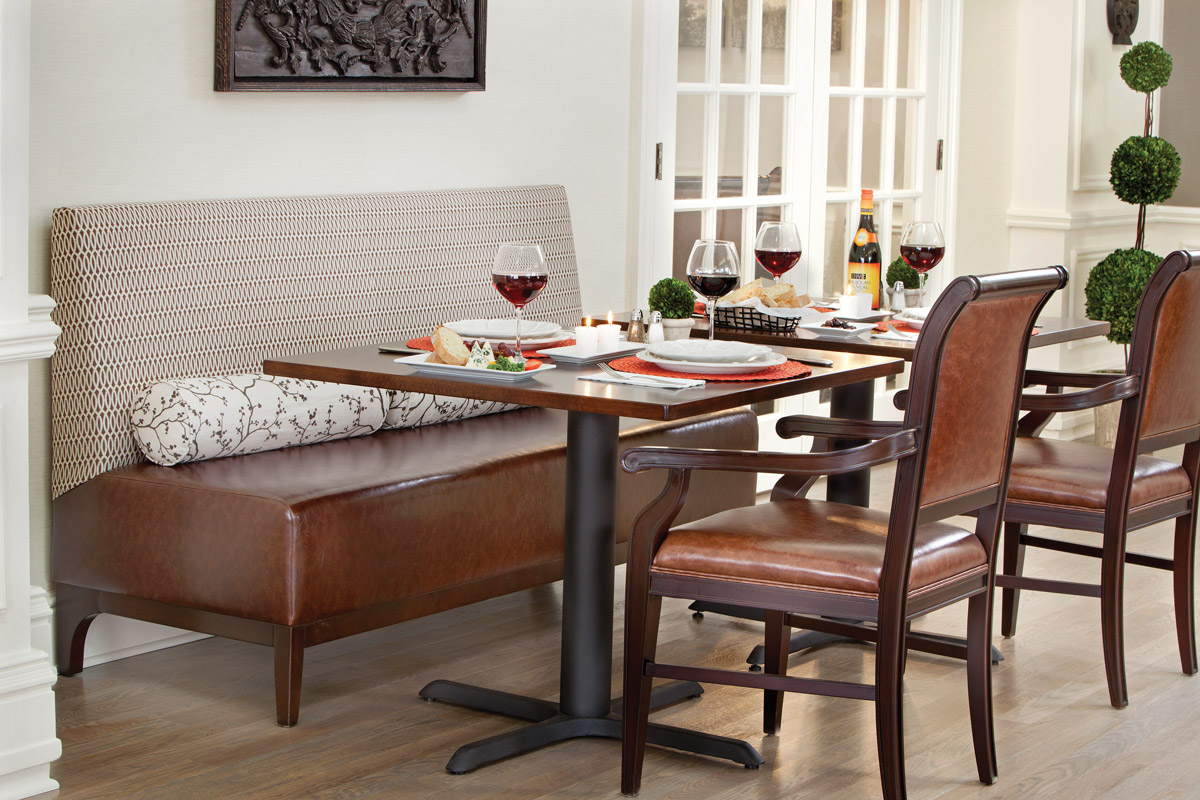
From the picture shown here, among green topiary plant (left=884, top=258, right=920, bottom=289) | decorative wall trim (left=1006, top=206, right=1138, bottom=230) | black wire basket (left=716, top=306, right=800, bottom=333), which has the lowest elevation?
black wire basket (left=716, top=306, right=800, bottom=333)

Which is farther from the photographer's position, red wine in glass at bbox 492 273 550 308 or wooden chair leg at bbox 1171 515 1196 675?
wooden chair leg at bbox 1171 515 1196 675

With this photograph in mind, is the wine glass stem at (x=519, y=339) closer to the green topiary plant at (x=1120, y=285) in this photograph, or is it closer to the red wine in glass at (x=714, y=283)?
the red wine in glass at (x=714, y=283)

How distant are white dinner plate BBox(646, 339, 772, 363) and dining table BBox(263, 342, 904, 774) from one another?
9 cm

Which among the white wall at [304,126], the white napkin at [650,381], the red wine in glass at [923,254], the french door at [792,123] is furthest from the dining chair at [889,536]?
the french door at [792,123]

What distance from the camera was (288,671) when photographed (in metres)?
2.78

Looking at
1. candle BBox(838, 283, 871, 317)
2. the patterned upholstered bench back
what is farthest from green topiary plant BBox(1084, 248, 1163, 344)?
the patterned upholstered bench back

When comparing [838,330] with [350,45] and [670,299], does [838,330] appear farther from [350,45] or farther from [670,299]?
[350,45]

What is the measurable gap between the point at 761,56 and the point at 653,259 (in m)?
0.83

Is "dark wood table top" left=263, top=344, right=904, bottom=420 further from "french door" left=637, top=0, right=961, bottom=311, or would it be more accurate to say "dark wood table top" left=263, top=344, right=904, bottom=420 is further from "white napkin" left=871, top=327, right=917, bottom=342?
"french door" left=637, top=0, right=961, bottom=311

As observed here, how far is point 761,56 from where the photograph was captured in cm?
482

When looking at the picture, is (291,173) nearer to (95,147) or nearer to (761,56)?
(95,147)

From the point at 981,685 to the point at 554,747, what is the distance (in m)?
0.77

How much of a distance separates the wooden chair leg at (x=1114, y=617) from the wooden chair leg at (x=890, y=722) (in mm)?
868

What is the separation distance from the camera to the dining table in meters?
2.53
